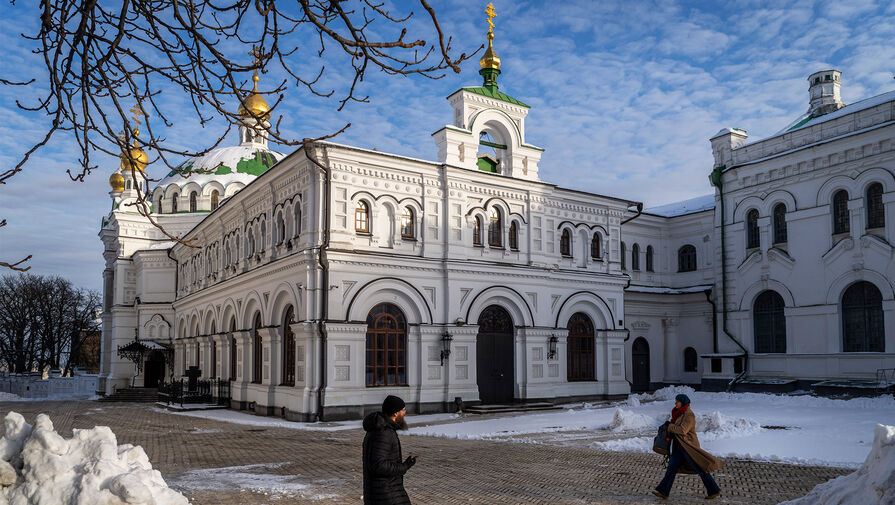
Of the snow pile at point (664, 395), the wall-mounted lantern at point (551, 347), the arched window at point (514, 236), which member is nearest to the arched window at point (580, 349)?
the wall-mounted lantern at point (551, 347)

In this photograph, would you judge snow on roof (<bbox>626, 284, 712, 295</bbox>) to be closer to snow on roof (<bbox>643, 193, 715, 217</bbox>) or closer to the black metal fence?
snow on roof (<bbox>643, 193, 715, 217</bbox>)

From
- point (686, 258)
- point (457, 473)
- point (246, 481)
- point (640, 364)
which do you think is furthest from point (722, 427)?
point (686, 258)

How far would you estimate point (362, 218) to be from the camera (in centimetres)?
2205

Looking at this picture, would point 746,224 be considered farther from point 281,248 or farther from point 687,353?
point 281,248

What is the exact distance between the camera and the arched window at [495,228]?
24.7 metres

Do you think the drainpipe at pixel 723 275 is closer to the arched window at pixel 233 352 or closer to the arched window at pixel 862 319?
the arched window at pixel 862 319

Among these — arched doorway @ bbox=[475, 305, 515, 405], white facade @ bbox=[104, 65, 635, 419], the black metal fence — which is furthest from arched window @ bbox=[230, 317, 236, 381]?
arched doorway @ bbox=[475, 305, 515, 405]

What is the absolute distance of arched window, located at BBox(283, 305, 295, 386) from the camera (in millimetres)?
22469

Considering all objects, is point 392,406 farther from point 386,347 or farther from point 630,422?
point 386,347

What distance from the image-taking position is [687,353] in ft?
108

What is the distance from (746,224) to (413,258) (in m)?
13.8

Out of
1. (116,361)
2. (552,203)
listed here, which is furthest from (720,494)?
(116,361)

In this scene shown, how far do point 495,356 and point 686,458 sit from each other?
15121mm

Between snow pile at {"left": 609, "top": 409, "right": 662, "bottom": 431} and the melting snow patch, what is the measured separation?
8.39m
